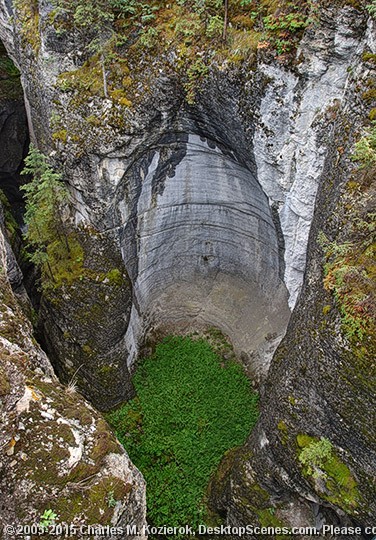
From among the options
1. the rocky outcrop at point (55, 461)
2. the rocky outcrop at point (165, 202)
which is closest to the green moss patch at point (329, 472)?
the rocky outcrop at point (55, 461)

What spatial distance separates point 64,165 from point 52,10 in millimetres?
4667

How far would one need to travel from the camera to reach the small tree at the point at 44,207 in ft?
43.6

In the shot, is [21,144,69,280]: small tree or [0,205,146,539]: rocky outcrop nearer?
[0,205,146,539]: rocky outcrop

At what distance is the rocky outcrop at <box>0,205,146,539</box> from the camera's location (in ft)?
21.6

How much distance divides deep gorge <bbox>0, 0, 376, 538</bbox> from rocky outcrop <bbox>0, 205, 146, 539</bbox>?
0.11ft

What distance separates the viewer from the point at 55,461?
6859 millimetres

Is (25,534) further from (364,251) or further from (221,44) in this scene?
(221,44)

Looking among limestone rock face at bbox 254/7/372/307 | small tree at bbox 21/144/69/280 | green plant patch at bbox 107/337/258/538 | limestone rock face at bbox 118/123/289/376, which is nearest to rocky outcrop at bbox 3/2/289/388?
limestone rock face at bbox 118/123/289/376

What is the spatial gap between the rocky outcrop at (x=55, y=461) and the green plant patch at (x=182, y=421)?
290 inches

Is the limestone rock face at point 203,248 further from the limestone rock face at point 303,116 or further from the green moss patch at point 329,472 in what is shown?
the green moss patch at point 329,472

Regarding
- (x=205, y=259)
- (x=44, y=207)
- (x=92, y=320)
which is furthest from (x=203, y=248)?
(x=44, y=207)

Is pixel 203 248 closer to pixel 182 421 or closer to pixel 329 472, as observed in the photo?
pixel 182 421

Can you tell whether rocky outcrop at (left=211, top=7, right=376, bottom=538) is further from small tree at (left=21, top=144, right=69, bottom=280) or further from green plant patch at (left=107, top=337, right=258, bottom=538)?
small tree at (left=21, top=144, right=69, bottom=280)

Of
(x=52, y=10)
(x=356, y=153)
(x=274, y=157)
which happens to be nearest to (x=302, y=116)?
(x=274, y=157)
